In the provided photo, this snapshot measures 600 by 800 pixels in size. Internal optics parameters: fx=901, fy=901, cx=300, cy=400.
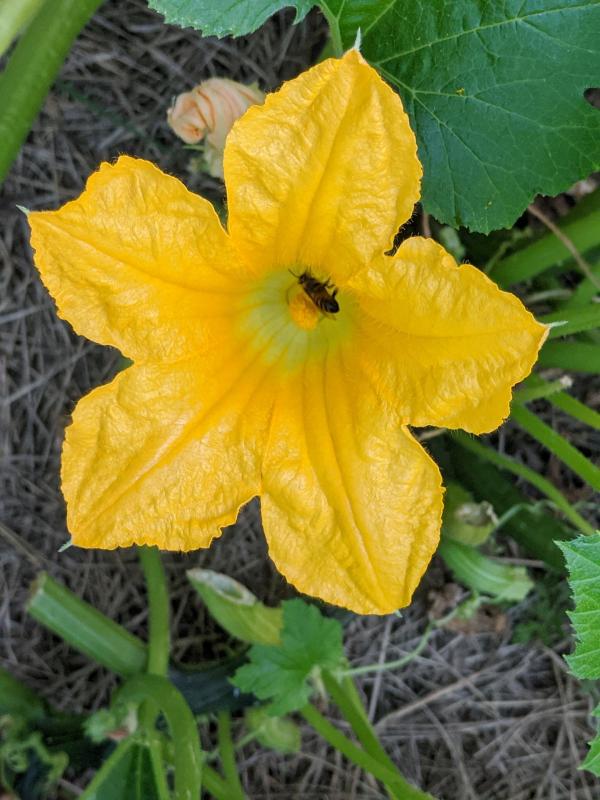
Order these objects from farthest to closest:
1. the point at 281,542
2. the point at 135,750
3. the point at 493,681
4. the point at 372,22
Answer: the point at 493,681 < the point at 135,750 < the point at 372,22 < the point at 281,542

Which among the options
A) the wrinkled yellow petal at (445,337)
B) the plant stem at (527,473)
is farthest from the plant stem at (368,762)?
the wrinkled yellow petal at (445,337)

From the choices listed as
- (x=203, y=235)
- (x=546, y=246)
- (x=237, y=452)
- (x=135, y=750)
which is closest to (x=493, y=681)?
(x=135, y=750)

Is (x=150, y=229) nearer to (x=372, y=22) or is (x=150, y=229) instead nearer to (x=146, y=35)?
(x=372, y=22)

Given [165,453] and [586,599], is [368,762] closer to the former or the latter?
[586,599]

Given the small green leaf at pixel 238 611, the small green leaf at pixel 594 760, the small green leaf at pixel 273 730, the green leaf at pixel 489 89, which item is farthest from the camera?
the small green leaf at pixel 273 730

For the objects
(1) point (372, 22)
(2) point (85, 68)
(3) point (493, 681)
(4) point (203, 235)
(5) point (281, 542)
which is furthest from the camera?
(3) point (493, 681)

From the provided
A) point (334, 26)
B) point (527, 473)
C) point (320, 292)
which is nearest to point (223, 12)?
point (334, 26)

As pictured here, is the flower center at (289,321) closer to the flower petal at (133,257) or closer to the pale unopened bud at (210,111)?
the flower petal at (133,257)
